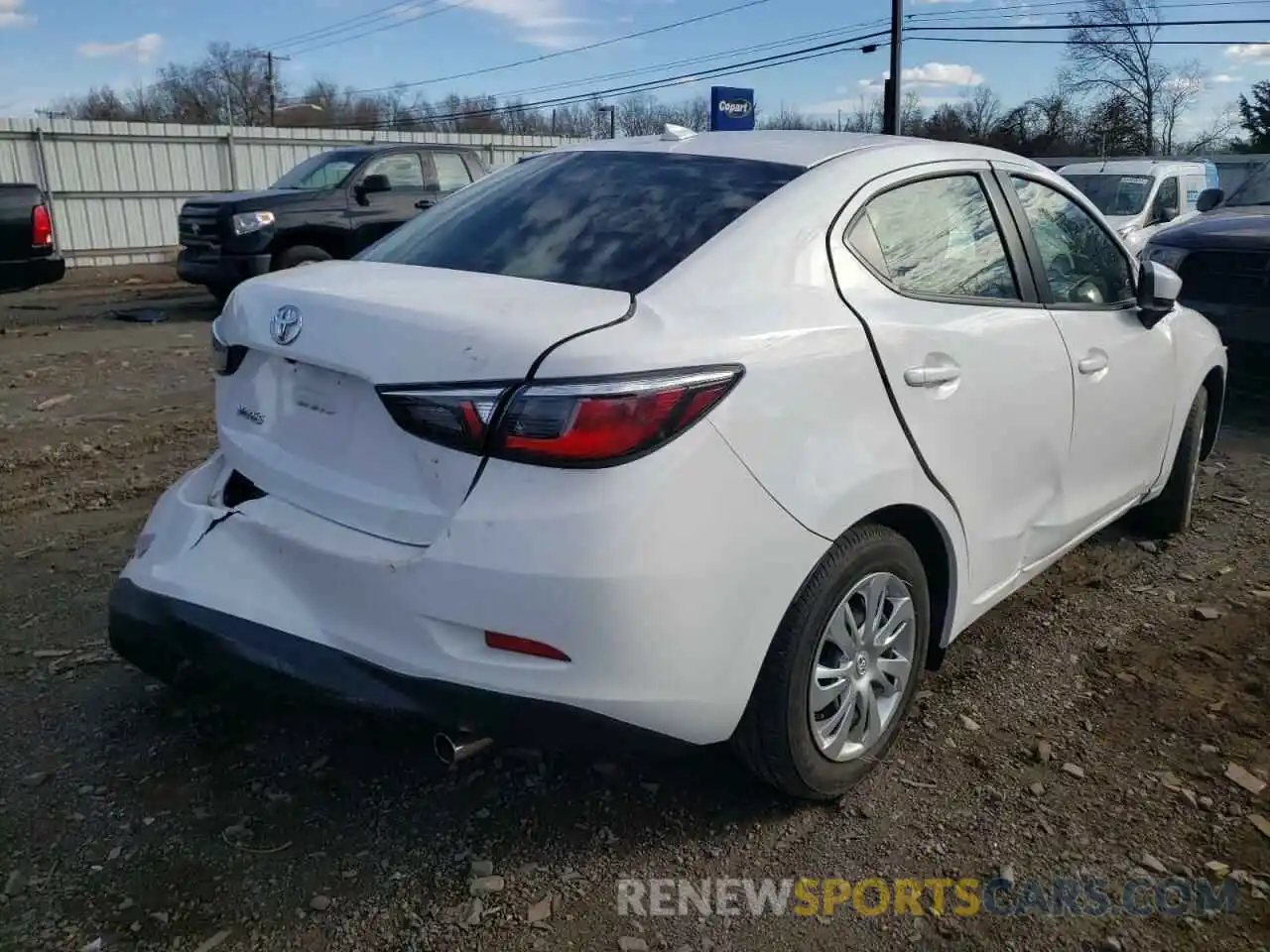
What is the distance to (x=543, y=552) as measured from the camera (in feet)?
7.11

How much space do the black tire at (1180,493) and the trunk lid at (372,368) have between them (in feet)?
10.6

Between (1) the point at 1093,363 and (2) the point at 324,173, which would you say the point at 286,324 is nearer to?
(1) the point at 1093,363

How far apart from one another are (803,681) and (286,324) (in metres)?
1.49

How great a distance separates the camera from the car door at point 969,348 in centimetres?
276

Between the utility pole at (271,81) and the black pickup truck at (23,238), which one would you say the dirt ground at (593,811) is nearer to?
the black pickup truck at (23,238)

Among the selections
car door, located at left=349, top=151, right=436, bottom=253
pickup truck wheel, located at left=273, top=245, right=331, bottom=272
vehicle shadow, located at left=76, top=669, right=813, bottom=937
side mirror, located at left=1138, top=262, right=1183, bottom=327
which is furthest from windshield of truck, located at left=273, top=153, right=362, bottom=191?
vehicle shadow, located at left=76, top=669, right=813, bottom=937

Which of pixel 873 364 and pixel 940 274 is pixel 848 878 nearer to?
pixel 873 364

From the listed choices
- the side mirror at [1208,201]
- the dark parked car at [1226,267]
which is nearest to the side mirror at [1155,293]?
the dark parked car at [1226,267]

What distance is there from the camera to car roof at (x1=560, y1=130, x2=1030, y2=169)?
9.93 ft

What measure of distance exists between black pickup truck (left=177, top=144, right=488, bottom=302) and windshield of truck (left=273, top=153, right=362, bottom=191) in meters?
0.01

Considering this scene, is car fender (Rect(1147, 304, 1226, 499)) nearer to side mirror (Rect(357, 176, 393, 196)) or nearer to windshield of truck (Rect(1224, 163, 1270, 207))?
windshield of truck (Rect(1224, 163, 1270, 207))

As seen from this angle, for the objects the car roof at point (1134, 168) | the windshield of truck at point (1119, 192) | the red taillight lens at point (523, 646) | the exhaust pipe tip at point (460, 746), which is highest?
the car roof at point (1134, 168)

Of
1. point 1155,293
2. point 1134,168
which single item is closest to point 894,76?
point 1134,168

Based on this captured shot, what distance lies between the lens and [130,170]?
19.0 m
